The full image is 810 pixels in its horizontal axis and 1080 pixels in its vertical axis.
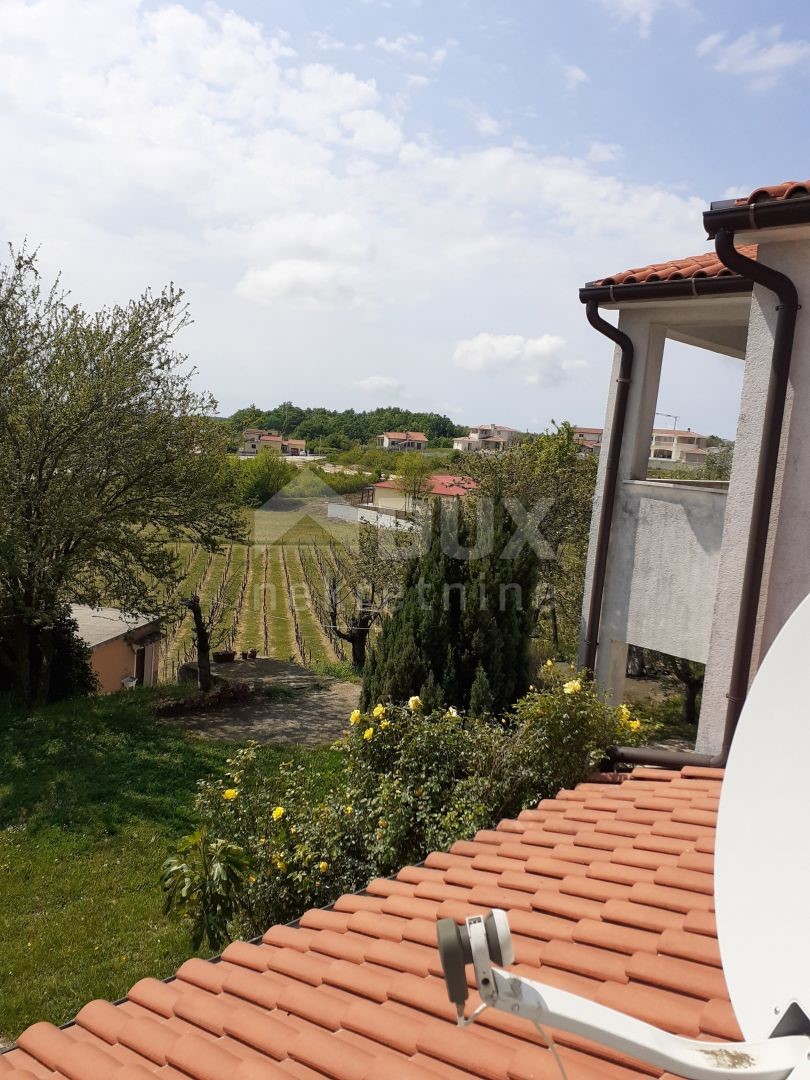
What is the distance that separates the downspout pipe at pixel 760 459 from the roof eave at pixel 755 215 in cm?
7

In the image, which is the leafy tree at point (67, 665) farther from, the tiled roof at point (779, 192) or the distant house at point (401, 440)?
the distant house at point (401, 440)

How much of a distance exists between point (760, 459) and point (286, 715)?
11.4 m

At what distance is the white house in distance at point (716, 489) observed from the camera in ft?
20.3

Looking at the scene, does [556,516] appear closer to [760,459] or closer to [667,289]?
[667,289]

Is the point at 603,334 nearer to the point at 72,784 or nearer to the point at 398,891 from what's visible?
the point at 398,891

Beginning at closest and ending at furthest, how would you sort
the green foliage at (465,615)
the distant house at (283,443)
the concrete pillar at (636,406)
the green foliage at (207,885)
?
the green foliage at (207,885), the concrete pillar at (636,406), the green foliage at (465,615), the distant house at (283,443)

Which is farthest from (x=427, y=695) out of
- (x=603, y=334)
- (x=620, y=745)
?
(x=603, y=334)

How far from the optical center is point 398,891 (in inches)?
187

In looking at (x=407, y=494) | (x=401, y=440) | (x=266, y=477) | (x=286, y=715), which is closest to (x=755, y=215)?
(x=286, y=715)

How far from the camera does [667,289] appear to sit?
300 inches

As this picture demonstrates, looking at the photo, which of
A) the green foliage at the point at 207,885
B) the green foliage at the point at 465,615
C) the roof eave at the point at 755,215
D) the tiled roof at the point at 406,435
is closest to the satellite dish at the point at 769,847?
the green foliage at the point at 207,885

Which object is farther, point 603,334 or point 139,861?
point 139,861

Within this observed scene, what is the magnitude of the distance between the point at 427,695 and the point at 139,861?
409cm

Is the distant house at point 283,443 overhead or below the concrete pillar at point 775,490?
overhead
